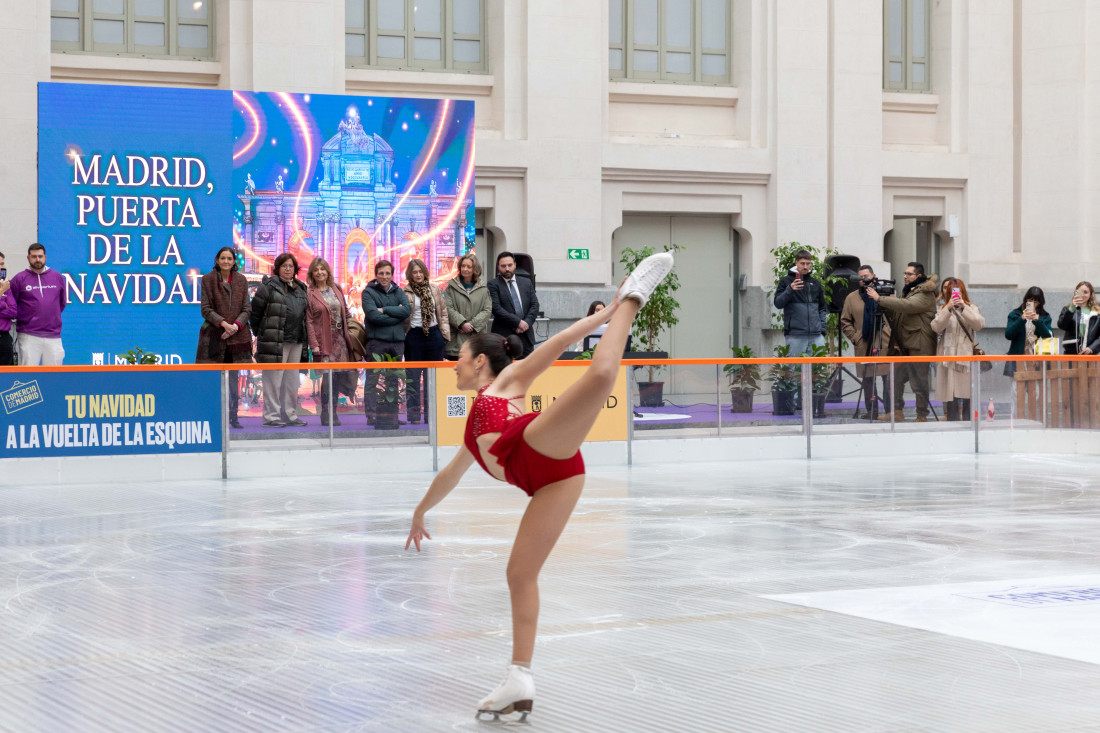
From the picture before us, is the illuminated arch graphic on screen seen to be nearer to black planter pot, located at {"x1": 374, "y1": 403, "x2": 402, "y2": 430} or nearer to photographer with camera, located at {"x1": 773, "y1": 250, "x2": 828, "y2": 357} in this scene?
black planter pot, located at {"x1": 374, "y1": 403, "x2": 402, "y2": 430}

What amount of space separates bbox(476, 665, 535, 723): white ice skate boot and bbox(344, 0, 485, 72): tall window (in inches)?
835

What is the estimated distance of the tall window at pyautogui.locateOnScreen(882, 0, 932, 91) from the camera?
95.5ft

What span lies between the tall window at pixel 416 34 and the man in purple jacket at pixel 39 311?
31.5ft

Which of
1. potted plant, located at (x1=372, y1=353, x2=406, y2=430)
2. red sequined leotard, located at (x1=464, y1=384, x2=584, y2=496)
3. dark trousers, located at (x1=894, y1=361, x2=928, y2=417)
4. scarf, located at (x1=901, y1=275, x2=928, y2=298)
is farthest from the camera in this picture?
scarf, located at (x1=901, y1=275, x2=928, y2=298)

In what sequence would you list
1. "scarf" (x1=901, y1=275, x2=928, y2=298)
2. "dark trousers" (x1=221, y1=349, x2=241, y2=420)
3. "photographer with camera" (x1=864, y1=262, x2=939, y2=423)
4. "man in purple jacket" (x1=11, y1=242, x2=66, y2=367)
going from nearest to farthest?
1. "dark trousers" (x1=221, y1=349, x2=241, y2=420)
2. "man in purple jacket" (x1=11, y1=242, x2=66, y2=367)
3. "photographer with camera" (x1=864, y1=262, x2=939, y2=423)
4. "scarf" (x1=901, y1=275, x2=928, y2=298)

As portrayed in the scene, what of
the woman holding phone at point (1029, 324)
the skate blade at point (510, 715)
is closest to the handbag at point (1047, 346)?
the woman holding phone at point (1029, 324)

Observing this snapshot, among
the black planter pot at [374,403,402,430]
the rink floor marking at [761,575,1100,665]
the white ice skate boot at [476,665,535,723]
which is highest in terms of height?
the black planter pot at [374,403,402,430]

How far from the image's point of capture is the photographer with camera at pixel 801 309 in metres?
19.8

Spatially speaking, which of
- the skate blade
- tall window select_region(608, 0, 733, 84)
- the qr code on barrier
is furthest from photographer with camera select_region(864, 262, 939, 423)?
the skate blade

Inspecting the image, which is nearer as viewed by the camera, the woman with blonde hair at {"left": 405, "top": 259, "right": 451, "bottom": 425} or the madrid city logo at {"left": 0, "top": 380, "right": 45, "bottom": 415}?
the madrid city logo at {"left": 0, "top": 380, "right": 45, "bottom": 415}

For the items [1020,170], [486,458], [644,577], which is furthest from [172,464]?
[1020,170]

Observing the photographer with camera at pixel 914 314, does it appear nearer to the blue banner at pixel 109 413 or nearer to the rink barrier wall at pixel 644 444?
the rink barrier wall at pixel 644 444

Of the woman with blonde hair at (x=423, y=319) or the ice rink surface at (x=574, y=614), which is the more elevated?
the woman with blonde hair at (x=423, y=319)

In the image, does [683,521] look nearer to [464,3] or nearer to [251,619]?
[251,619]
